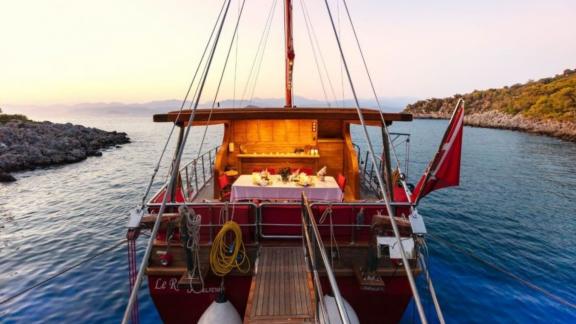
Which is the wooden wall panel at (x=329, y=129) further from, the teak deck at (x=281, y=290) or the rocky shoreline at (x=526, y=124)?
the rocky shoreline at (x=526, y=124)

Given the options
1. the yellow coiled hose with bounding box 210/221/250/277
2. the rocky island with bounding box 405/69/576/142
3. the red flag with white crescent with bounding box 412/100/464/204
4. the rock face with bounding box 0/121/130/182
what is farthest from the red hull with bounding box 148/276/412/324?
the rocky island with bounding box 405/69/576/142

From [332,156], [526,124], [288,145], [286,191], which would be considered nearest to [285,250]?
[286,191]

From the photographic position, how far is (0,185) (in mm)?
24219

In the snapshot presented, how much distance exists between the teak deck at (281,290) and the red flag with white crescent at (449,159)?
313 cm

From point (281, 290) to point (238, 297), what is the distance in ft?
4.00

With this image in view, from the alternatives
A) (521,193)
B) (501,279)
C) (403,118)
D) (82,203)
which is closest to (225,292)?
(403,118)

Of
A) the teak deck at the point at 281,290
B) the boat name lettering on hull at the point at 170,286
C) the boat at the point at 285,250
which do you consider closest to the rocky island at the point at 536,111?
the boat at the point at 285,250

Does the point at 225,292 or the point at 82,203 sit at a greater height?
the point at 225,292

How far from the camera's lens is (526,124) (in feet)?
249

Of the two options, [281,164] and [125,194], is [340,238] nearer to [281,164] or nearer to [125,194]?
[281,164]

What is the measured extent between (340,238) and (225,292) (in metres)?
3.01

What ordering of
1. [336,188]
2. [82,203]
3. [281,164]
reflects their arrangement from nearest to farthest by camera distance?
[336,188] < [281,164] < [82,203]

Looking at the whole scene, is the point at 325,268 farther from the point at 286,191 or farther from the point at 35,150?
the point at 35,150

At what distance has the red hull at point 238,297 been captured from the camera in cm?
594
